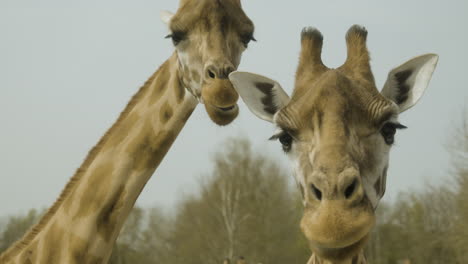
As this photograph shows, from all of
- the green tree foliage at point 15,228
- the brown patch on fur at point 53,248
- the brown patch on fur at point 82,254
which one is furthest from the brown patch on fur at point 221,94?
the green tree foliage at point 15,228

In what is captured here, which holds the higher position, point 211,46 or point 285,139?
point 211,46

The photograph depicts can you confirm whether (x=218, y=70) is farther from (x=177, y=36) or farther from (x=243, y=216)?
(x=243, y=216)

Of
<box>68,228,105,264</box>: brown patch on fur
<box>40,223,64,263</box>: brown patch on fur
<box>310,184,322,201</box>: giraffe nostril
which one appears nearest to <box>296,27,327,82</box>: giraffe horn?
<box>310,184,322,201</box>: giraffe nostril

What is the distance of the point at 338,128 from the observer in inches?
158

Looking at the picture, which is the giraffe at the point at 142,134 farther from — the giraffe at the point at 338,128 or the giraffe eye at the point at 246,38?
the giraffe at the point at 338,128

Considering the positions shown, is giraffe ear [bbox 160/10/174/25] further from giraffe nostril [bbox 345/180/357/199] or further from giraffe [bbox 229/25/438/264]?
giraffe nostril [bbox 345/180/357/199]

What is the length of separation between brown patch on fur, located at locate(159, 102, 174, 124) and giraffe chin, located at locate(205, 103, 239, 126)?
591 millimetres

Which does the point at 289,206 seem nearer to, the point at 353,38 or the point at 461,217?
the point at 461,217

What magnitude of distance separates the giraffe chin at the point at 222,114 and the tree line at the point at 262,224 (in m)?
29.2

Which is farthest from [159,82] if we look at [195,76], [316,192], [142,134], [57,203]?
[316,192]

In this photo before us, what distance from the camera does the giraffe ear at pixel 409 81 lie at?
183 inches

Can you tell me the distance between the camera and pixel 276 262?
1540 inches

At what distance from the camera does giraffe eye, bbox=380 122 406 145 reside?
436 cm

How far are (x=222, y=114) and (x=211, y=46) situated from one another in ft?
3.04
